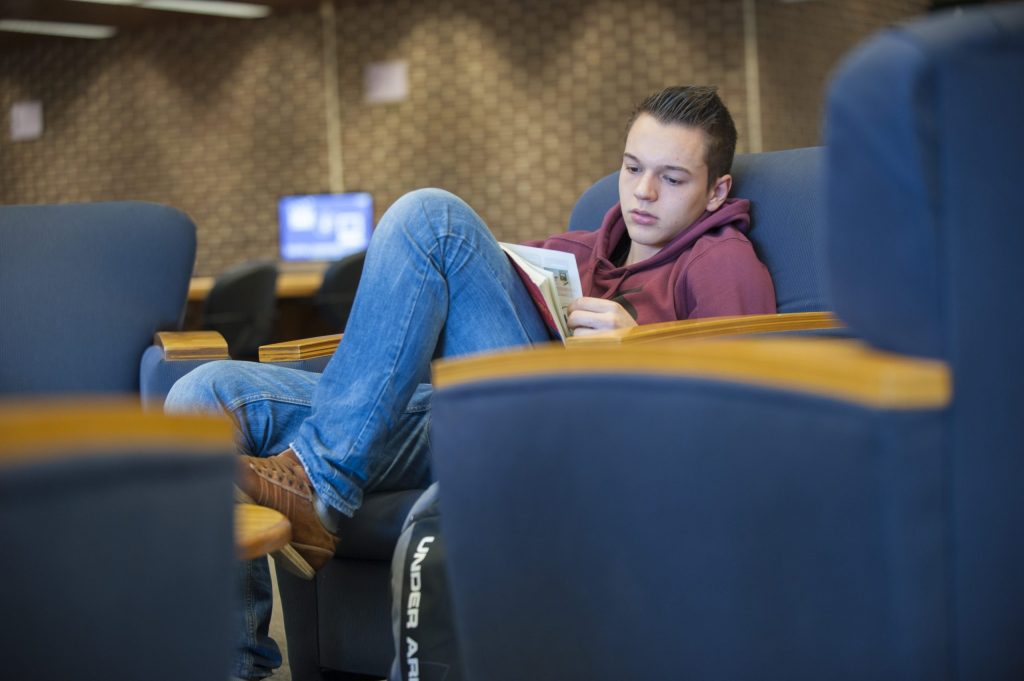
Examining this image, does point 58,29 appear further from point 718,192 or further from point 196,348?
point 718,192

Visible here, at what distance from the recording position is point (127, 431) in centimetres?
73

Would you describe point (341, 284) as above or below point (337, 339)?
above

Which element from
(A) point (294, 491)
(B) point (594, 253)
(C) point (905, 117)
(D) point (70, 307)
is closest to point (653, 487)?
(C) point (905, 117)

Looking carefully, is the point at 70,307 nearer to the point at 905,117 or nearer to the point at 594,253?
the point at 594,253

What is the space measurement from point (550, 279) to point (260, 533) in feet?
2.32

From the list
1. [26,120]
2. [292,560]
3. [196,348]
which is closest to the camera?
[292,560]

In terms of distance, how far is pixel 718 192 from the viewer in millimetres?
2148

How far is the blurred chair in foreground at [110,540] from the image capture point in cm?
70

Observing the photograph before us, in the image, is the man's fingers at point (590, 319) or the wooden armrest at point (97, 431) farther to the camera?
the man's fingers at point (590, 319)

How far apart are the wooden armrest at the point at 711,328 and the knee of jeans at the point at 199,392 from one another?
0.60 meters

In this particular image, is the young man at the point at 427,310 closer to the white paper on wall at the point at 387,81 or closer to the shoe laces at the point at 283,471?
the shoe laces at the point at 283,471

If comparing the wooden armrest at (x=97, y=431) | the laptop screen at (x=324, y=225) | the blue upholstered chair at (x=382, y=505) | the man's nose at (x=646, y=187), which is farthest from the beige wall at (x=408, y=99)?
the wooden armrest at (x=97, y=431)

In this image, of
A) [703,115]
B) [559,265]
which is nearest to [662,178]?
[703,115]

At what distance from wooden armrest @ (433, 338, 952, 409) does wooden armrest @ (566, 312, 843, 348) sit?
0.40 metres
